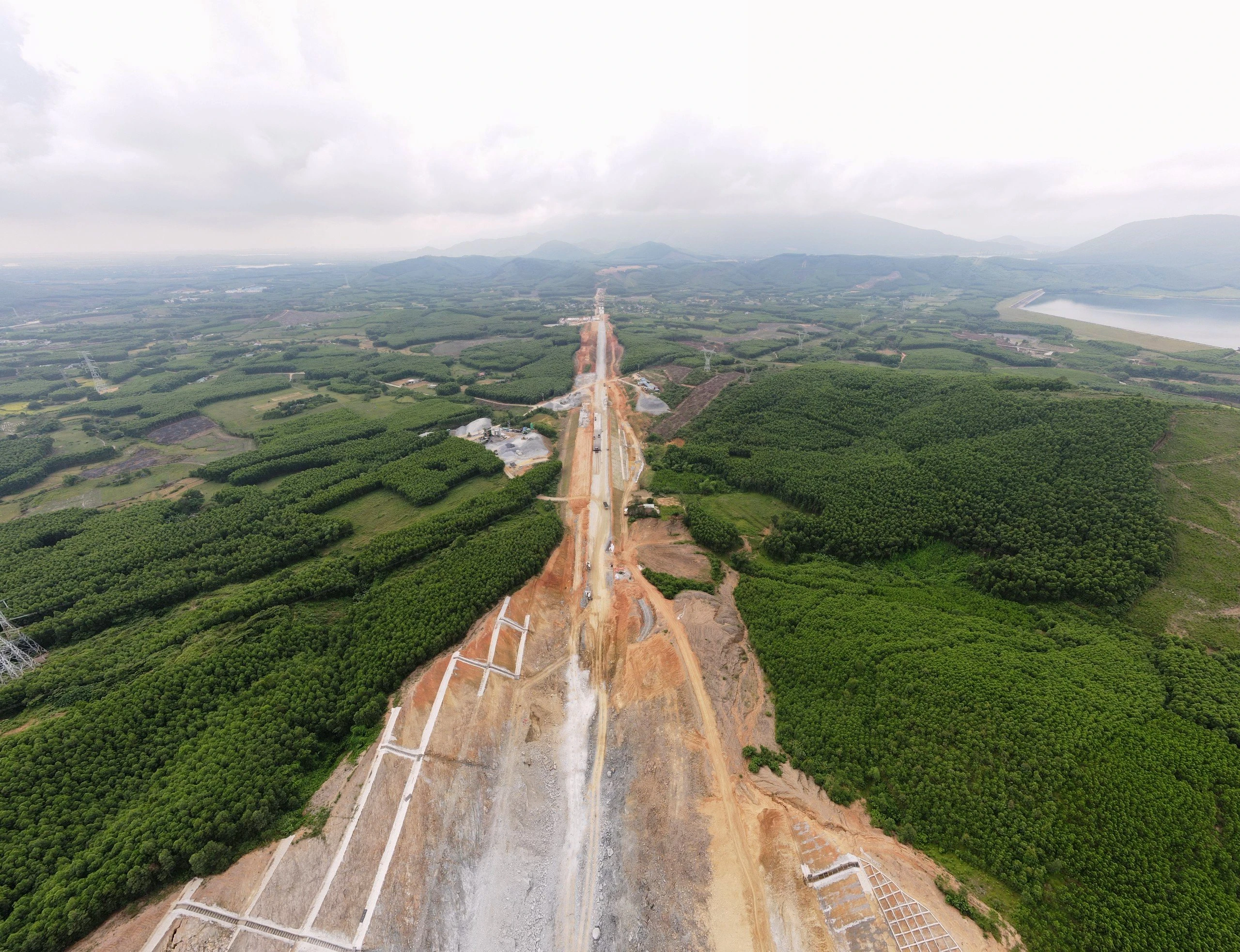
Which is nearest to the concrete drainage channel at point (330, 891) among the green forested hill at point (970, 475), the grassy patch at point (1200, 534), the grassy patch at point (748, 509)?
the grassy patch at point (748, 509)

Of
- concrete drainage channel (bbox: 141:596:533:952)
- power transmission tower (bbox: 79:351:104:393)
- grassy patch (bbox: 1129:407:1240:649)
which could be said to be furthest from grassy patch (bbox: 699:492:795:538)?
power transmission tower (bbox: 79:351:104:393)

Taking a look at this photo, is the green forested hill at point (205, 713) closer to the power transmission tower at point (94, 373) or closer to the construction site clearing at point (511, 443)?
the construction site clearing at point (511, 443)

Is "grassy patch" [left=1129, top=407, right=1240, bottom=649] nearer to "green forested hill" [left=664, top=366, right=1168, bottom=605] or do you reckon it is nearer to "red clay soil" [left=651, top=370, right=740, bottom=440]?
"green forested hill" [left=664, top=366, right=1168, bottom=605]

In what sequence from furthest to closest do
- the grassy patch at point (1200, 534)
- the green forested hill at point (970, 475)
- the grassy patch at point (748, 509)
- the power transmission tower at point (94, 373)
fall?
the power transmission tower at point (94, 373) < the grassy patch at point (748, 509) < the green forested hill at point (970, 475) < the grassy patch at point (1200, 534)

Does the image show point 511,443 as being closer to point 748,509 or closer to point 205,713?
point 748,509

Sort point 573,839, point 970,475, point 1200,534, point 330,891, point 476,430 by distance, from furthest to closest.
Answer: point 476,430 < point 970,475 < point 1200,534 < point 573,839 < point 330,891

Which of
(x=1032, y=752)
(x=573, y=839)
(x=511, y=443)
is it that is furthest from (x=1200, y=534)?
(x=511, y=443)
